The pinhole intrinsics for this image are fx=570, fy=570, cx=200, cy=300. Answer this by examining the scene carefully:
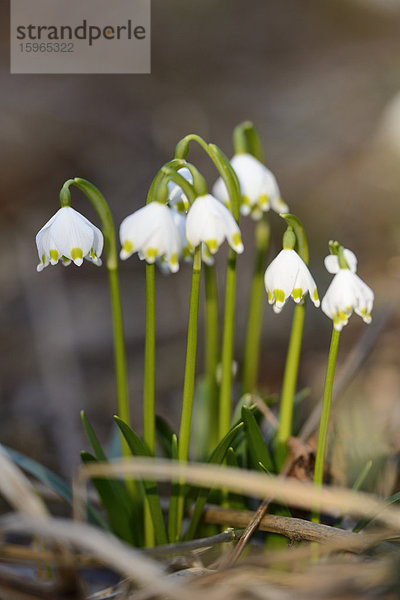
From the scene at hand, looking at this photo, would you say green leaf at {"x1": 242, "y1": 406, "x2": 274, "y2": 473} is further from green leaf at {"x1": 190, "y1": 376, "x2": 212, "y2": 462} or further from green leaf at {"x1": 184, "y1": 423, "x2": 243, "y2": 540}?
green leaf at {"x1": 190, "y1": 376, "x2": 212, "y2": 462}

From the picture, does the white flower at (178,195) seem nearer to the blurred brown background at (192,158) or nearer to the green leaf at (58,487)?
the green leaf at (58,487)

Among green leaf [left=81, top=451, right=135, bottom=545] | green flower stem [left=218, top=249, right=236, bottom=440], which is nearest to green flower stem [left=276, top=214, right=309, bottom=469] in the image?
green flower stem [left=218, top=249, right=236, bottom=440]

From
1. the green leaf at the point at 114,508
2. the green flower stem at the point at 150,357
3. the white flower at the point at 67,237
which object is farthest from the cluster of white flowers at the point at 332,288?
the green leaf at the point at 114,508

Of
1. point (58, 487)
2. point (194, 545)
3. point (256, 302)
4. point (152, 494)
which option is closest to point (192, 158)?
point (256, 302)

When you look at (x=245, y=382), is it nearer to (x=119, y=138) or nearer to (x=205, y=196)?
(x=205, y=196)

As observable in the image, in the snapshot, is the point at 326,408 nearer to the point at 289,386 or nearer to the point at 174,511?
the point at 289,386

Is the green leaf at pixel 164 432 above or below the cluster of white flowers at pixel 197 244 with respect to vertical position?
below
